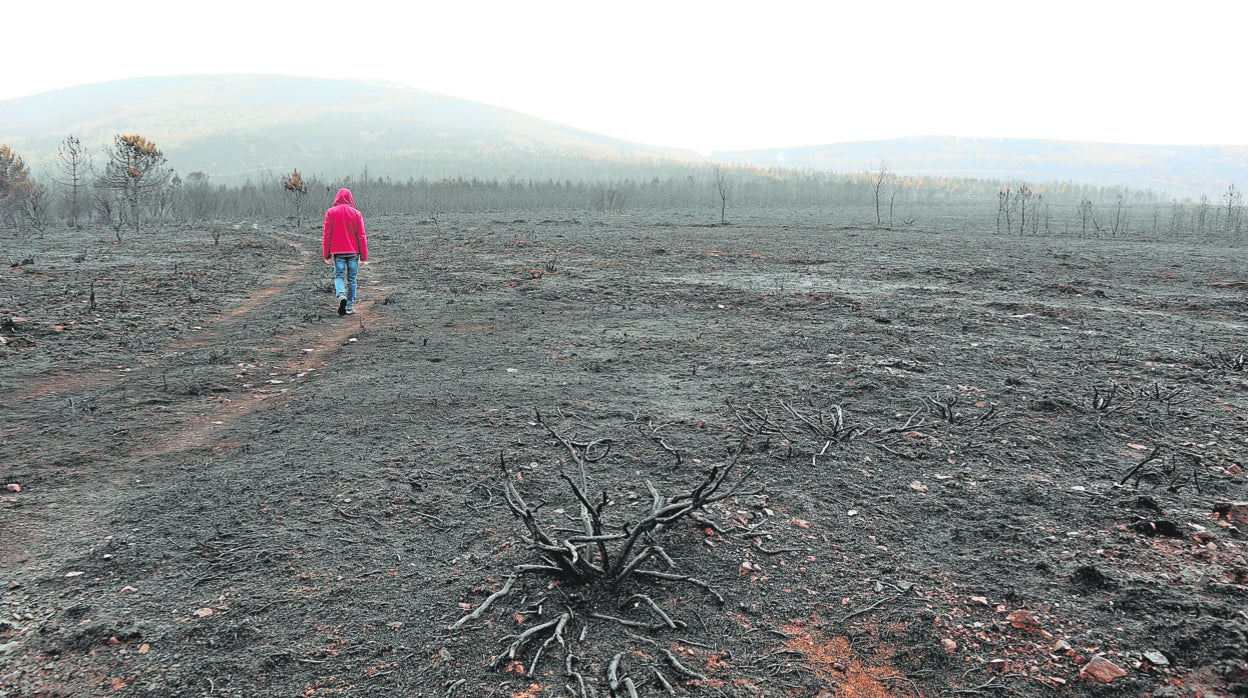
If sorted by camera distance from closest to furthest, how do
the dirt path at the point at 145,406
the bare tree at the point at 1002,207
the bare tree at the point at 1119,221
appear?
the dirt path at the point at 145,406 < the bare tree at the point at 1119,221 < the bare tree at the point at 1002,207

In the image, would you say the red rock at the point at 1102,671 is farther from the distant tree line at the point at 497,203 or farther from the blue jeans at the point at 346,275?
the distant tree line at the point at 497,203

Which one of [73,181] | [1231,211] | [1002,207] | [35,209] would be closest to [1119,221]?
[1002,207]

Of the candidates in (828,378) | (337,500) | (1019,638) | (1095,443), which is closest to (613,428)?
(337,500)

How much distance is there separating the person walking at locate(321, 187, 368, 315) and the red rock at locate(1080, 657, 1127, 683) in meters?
9.49

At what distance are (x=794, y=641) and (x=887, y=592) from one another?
22.8 inches

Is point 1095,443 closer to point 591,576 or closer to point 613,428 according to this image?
point 613,428

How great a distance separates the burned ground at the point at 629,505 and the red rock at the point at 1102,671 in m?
0.02

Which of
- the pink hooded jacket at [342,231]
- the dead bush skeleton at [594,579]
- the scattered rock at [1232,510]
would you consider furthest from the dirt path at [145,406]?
the scattered rock at [1232,510]

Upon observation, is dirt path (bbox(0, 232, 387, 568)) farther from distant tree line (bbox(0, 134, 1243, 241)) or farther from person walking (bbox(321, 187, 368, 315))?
distant tree line (bbox(0, 134, 1243, 241))

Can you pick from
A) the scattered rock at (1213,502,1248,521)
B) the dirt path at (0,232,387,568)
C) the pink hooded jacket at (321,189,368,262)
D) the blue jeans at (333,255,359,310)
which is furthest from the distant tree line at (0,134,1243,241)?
the scattered rock at (1213,502,1248,521)

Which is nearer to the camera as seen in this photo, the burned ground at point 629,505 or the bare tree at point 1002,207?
the burned ground at point 629,505

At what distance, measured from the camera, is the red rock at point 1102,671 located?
225 cm

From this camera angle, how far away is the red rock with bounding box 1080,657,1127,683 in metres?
2.25

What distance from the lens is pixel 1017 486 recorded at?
150 inches
